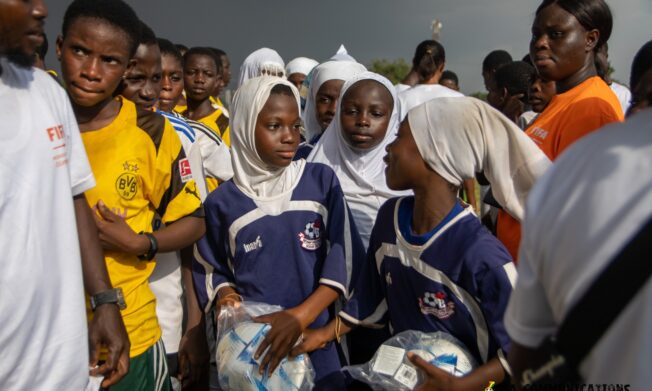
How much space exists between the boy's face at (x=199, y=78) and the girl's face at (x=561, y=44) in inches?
121

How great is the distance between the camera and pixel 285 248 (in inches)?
106

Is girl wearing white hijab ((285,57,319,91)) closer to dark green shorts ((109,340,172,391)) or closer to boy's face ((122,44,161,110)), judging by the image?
boy's face ((122,44,161,110))

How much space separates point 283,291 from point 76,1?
150 cm

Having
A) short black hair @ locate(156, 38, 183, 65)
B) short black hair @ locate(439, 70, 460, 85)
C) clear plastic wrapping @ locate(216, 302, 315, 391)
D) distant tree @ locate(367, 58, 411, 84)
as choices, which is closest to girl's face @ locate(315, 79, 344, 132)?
short black hair @ locate(156, 38, 183, 65)

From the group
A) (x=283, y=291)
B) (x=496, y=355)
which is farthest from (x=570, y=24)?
(x=283, y=291)

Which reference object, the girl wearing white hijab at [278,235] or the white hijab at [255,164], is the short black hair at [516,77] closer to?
the white hijab at [255,164]

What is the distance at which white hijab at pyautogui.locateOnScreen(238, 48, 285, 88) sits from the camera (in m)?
6.54

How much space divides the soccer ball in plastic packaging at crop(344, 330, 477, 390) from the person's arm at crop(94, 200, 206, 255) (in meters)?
0.94

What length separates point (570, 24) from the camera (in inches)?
110

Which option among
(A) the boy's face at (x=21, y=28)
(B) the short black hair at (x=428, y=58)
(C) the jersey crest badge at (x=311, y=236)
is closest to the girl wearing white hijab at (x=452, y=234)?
(C) the jersey crest badge at (x=311, y=236)

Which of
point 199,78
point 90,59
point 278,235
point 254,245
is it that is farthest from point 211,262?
point 199,78

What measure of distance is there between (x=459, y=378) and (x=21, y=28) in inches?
68.7

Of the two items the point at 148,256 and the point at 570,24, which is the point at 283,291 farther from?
the point at 570,24

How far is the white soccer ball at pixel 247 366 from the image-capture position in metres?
2.32
